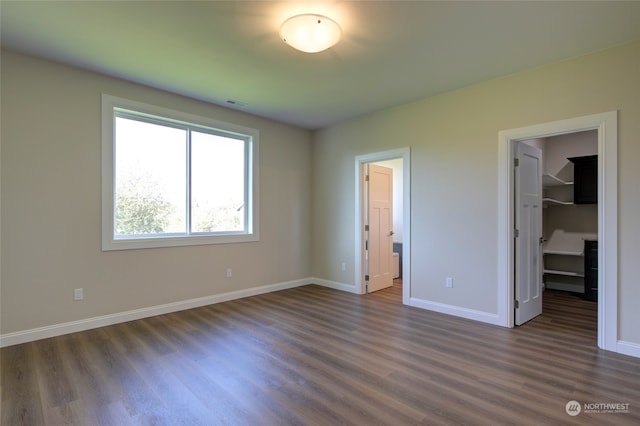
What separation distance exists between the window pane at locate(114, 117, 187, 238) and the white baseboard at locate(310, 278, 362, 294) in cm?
245

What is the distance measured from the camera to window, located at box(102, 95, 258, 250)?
11.9 feet

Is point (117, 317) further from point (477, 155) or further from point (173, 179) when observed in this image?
point (477, 155)

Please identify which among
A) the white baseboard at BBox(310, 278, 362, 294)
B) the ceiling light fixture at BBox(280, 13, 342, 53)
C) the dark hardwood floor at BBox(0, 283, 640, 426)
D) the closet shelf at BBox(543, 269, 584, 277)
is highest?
the ceiling light fixture at BBox(280, 13, 342, 53)

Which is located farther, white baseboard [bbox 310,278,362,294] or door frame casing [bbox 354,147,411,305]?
white baseboard [bbox 310,278,362,294]

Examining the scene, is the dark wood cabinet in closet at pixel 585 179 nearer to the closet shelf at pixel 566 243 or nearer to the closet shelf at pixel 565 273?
the closet shelf at pixel 566 243

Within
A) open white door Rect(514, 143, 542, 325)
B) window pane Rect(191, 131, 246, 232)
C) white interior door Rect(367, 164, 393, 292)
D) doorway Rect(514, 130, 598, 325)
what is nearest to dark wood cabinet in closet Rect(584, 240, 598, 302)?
doorway Rect(514, 130, 598, 325)

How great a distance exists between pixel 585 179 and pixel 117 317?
6.61 metres

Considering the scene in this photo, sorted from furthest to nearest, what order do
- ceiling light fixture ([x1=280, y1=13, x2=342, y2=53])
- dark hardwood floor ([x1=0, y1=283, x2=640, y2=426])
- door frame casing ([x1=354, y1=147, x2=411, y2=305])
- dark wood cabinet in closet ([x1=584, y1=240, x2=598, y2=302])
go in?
1. dark wood cabinet in closet ([x1=584, y1=240, x2=598, y2=302])
2. door frame casing ([x1=354, y1=147, x2=411, y2=305])
3. ceiling light fixture ([x1=280, y1=13, x2=342, y2=53])
4. dark hardwood floor ([x1=0, y1=283, x2=640, y2=426])

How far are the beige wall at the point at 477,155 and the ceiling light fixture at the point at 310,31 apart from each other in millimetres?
2091

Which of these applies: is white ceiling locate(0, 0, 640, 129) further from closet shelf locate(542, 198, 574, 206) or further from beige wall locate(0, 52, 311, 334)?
closet shelf locate(542, 198, 574, 206)

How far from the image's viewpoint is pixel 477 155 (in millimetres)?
3723

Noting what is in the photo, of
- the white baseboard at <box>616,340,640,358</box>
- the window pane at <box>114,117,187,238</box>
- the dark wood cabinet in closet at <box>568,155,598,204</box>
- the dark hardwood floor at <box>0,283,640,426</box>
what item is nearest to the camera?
the dark hardwood floor at <box>0,283,640,426</box>

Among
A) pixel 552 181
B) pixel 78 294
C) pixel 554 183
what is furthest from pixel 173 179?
pixel 554 183

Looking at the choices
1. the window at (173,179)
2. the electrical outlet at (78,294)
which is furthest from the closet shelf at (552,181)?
the electrical outlet at (78,294)
